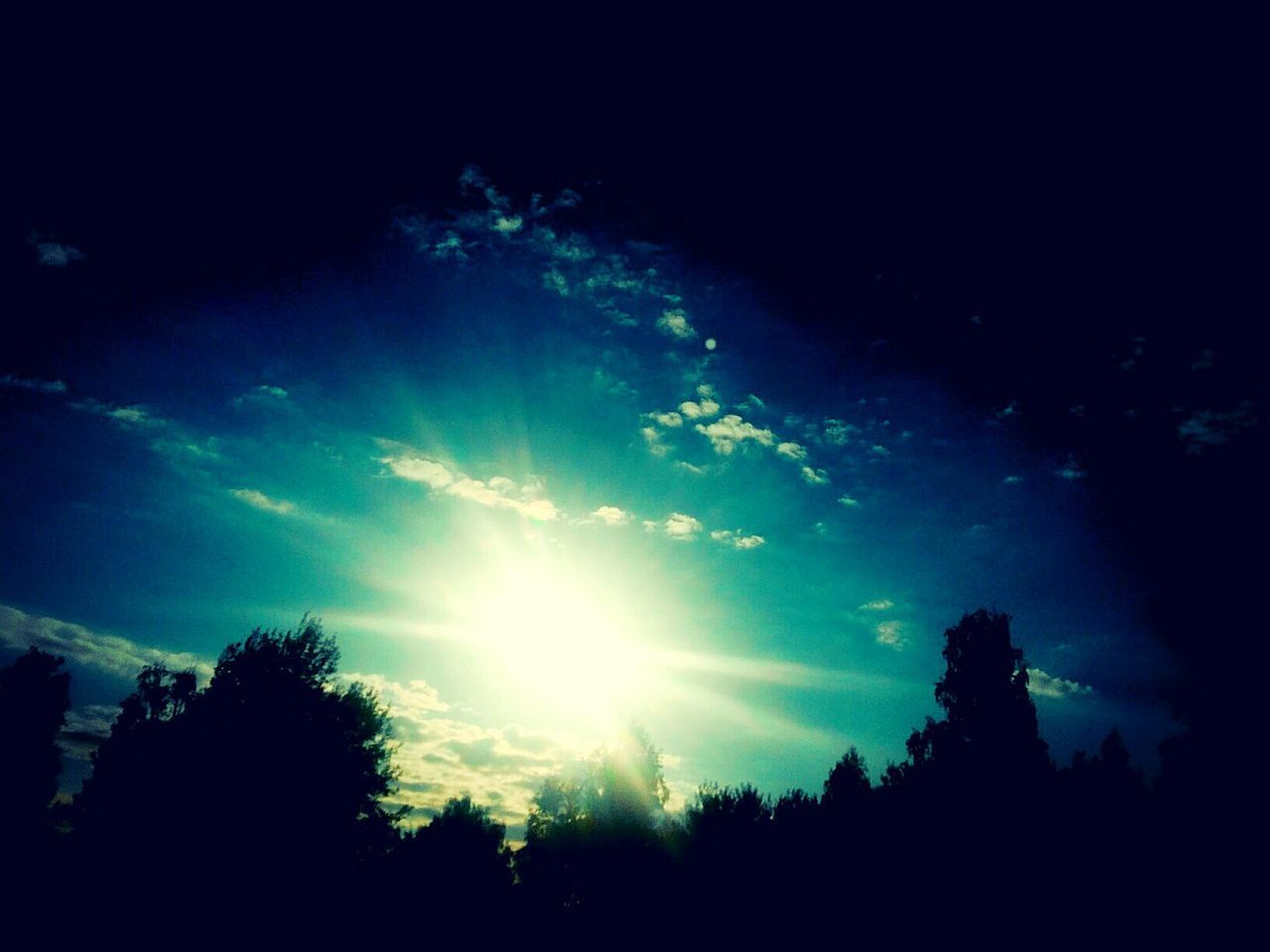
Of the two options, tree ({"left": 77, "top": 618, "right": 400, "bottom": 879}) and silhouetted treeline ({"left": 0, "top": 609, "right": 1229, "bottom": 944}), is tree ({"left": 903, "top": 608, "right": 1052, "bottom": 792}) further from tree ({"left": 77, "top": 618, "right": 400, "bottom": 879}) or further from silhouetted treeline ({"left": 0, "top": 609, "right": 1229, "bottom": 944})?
tree ({"left": 77, "top": 618, "right": 400, "bottom": 879})

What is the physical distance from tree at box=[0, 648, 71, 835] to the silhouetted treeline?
3.44 ft

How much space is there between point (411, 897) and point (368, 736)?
12.2 meters

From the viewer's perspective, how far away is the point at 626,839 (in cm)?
2848

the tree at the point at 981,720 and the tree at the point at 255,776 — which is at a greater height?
the tree at the point at 981,720

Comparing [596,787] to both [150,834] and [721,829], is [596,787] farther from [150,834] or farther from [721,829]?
[150,834]

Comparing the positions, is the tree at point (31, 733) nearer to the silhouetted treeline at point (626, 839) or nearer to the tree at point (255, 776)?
the silhouetted treeline at point (626, 839)

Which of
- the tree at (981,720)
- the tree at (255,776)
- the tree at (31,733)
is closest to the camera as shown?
the tree at (255,776)

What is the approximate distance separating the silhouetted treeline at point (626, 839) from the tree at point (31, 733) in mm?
1047

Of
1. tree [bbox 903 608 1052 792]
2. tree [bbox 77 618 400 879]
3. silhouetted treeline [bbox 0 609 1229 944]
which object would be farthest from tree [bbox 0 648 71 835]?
tree [bbox 903 608 1052 792]

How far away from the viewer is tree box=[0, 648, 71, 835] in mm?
33500

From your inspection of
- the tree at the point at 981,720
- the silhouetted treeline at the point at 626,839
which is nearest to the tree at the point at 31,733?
the silhouetted treeline at the point at 626,839

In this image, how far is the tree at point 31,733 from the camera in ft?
110

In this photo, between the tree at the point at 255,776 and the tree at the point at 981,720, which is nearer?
the tree at the point at 255,776

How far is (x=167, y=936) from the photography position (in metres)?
16.3
